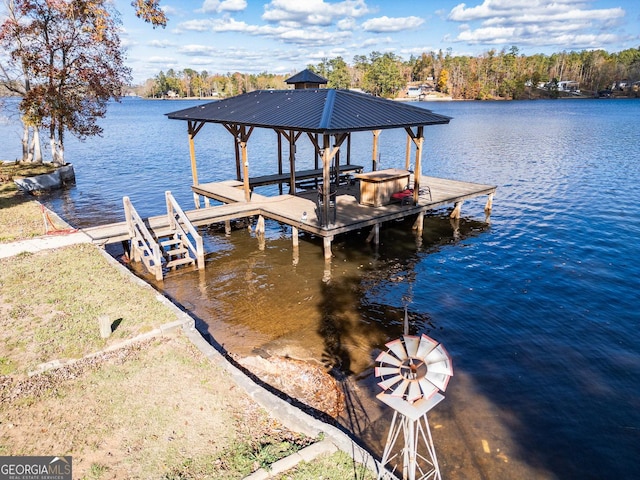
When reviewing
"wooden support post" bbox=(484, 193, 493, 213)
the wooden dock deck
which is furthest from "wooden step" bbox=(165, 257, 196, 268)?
"wooden support post" bbox=(484, 193, 493, 213)

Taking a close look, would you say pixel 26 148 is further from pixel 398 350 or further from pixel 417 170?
pixel 398 350

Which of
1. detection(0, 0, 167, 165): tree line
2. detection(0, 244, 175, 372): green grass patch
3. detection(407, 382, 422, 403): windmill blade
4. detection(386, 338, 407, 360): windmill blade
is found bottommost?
detection(0, 244, 175, 372): green grass patch

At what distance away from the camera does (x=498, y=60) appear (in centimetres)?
12081

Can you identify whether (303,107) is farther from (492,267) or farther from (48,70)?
(48,70)

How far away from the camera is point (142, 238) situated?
15258mm

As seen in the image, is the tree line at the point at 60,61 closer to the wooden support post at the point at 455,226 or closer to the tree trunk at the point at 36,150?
the tree trunk at the point at 36,150

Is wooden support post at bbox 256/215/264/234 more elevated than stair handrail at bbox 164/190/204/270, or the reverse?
stair handrail at bbox 164/190/204/270

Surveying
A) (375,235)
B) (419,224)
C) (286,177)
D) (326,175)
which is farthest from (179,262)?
(419,224)

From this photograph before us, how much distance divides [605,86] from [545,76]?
61.3 feet

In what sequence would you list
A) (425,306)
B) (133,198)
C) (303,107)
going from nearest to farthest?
(425,306) → (303,107) → (133,198)

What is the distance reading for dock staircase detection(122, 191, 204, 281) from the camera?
1453 cm

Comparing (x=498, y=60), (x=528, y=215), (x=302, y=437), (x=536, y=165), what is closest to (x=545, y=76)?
(x=498, y=60)

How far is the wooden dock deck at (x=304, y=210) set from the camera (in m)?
15.4

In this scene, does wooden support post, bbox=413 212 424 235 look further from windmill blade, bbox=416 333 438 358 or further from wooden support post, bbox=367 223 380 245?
windmill blade, bbox=416 333 438 358
